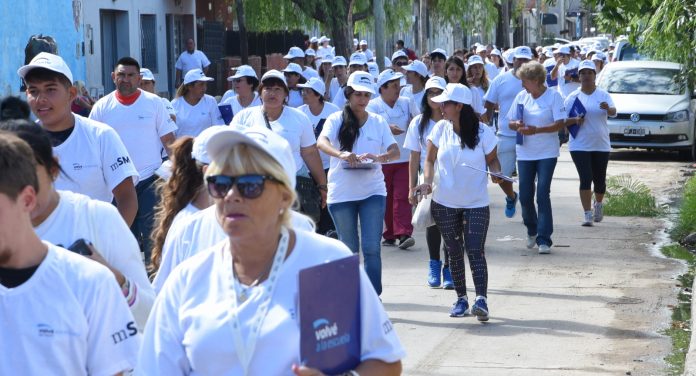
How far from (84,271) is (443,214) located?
21.0ft

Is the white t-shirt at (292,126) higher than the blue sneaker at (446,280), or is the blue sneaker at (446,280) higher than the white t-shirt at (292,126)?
the white t-shirt at (292,126)

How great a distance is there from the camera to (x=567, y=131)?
1504 cm

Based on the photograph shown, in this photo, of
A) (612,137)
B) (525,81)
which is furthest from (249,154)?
(612,137)

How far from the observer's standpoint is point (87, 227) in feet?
14.4

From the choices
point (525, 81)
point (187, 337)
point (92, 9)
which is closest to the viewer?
point (187, 337)

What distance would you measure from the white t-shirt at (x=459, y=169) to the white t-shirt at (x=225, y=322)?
246 inches

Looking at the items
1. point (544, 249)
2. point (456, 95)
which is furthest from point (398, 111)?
point (456, 95)

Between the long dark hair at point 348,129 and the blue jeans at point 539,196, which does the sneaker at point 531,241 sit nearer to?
the blue jeans at point 539,196

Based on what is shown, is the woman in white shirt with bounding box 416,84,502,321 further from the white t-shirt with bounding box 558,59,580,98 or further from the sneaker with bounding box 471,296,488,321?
the white t-shirt with bounding box 558,59,580,98

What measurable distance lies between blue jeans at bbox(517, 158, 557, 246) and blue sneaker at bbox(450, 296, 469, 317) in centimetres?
312

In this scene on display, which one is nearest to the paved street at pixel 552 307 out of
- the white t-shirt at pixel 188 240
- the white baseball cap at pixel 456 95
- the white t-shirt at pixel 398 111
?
the white t-shirt at pixel 398 111

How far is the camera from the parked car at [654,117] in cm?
2312

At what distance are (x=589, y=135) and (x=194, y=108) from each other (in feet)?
14.4

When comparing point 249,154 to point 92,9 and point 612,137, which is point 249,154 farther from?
point 92,9
